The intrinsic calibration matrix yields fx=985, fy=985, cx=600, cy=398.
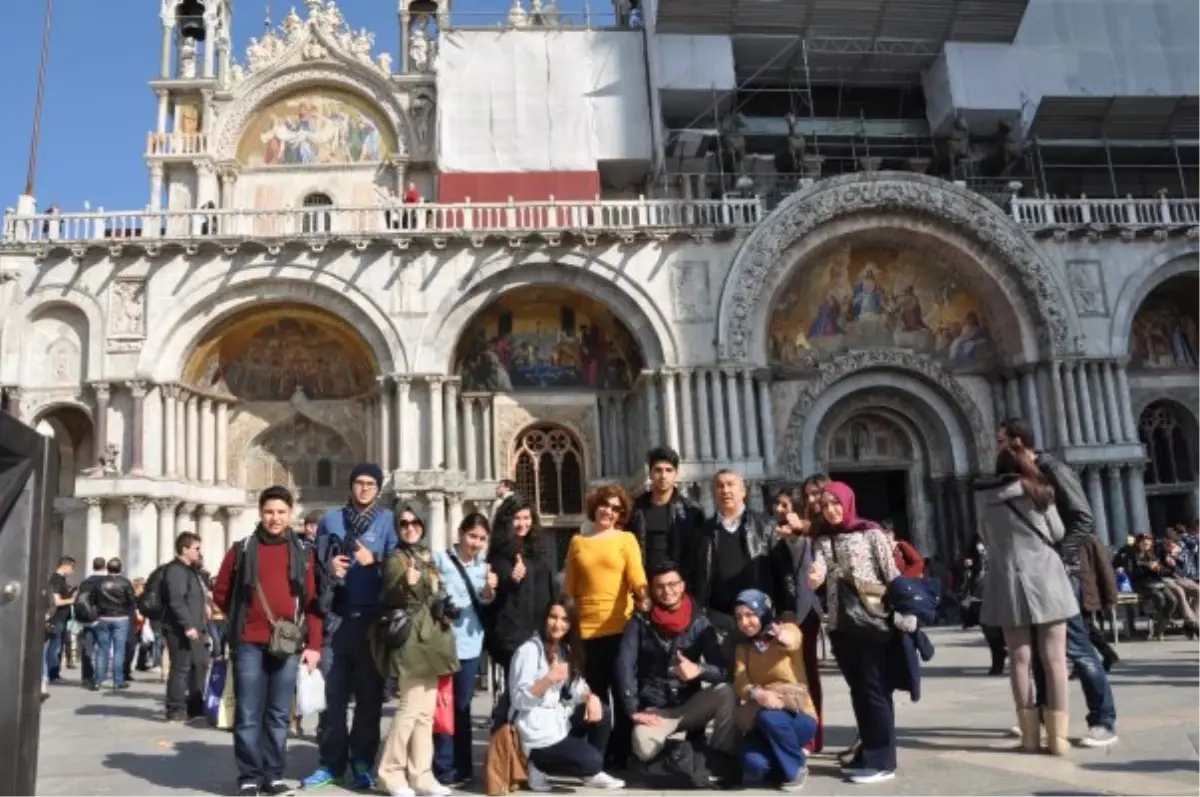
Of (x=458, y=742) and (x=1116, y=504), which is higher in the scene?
(x=1116, y=504)

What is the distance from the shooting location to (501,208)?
74.3ft

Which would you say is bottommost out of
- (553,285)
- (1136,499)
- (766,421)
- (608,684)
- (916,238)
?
(608,684)

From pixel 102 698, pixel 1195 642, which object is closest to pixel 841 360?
pixel 1195 642

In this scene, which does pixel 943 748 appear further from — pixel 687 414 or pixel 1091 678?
pixel 687 414

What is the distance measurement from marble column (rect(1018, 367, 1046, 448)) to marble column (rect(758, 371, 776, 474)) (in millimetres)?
5944

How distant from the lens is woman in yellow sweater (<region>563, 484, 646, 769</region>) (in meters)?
6.94

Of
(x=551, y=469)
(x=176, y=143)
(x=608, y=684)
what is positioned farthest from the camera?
(x=176, y=143)

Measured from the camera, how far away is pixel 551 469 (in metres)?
23.2

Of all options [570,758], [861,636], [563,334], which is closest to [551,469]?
[563,334]

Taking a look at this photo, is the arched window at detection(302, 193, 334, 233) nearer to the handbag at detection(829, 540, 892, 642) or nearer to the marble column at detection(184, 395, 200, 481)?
the marble column at detection(184, 395, 200, 481)

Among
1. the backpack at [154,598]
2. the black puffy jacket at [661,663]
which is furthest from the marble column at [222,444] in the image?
the black puffy jacket at [661,663]

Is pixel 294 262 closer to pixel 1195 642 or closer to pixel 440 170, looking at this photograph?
pixel 440 170

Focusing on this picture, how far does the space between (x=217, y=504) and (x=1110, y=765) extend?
765 inches

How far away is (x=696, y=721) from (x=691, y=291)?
15871mm
